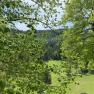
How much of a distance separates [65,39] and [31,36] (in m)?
22.8

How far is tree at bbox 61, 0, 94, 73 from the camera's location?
33.5 m

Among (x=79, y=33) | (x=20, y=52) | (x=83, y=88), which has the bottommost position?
(x=83, y=88)

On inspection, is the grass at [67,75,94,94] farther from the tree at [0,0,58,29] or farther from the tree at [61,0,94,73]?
the tree at [0,0,58,29]

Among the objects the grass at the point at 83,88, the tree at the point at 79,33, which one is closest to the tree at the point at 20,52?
the tree at the point at 79,33

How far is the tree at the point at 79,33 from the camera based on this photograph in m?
33.5

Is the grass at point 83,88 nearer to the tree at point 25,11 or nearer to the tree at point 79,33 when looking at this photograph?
the tree at point 79,33

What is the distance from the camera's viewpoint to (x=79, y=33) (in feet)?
114

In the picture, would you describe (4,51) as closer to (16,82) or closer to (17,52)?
(17,52)

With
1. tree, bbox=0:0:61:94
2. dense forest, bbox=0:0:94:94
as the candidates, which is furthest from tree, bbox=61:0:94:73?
tree, bbox=0:0:61:94

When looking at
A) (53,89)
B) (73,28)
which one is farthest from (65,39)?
(53,89)

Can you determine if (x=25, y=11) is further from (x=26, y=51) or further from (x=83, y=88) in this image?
(x=83, y=88)

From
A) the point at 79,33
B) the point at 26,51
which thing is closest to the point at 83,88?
the point at 79,33

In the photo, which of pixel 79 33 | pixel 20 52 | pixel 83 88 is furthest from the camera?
pixel 83 88

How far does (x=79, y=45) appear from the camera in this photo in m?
34.5
